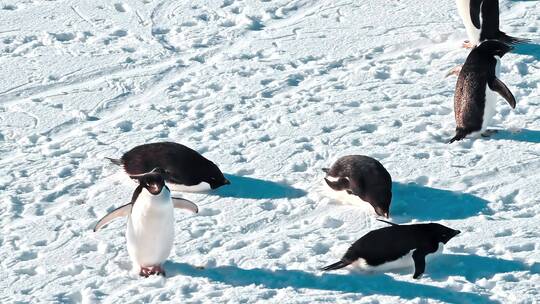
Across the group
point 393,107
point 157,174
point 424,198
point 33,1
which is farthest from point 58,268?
point 33,1

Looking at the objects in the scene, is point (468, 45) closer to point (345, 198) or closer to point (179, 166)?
point (345, 198)

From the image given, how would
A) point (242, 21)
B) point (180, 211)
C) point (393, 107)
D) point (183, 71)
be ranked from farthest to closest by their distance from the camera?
point (242, 21), point (183, 71), point (393, 107), point (180, 211)

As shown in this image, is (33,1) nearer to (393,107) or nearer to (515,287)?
(393,107)

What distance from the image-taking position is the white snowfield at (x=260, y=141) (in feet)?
18.1

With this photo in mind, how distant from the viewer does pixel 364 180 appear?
20.2ft

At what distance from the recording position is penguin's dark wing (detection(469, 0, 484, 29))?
8367mm

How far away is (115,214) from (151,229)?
12.1 inches

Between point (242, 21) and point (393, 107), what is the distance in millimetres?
1855

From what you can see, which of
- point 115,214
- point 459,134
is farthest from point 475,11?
point 115,214

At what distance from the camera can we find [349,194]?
20.4ft

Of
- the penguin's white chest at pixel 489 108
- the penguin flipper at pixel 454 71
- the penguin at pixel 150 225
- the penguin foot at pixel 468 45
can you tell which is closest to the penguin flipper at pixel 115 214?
the penguin at pixel 150 225

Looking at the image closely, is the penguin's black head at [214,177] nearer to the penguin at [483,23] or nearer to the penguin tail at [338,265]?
the penguin tail at [338,265]

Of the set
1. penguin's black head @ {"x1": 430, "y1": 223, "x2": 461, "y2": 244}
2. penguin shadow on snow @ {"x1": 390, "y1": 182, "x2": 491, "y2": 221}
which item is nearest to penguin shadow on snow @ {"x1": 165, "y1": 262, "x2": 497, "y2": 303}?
penguin's black head @ {"x1": 430, "y1": 223, "x2": 461, "y2": 244}

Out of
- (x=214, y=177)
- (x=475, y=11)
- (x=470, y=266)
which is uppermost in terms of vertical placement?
(x=475, y=11)
